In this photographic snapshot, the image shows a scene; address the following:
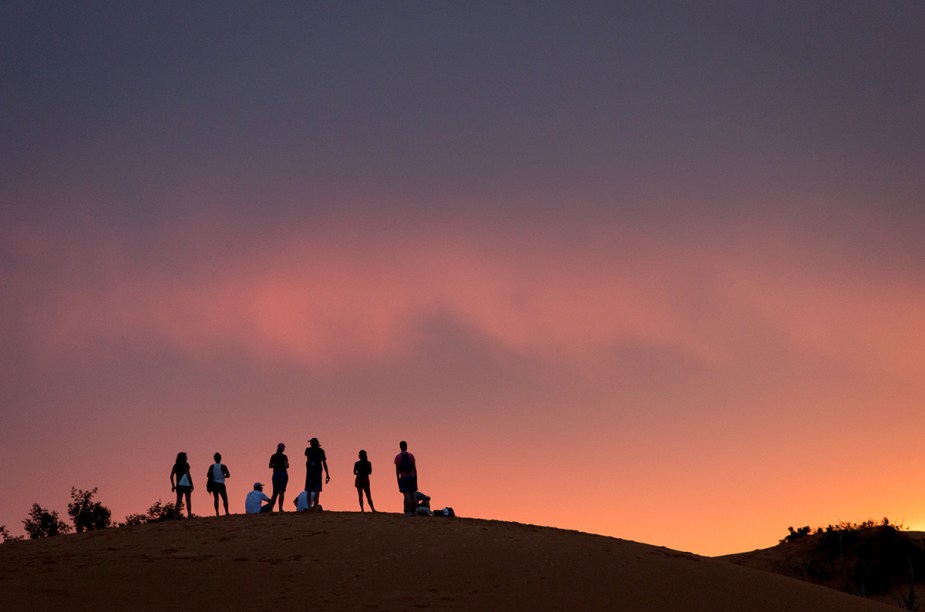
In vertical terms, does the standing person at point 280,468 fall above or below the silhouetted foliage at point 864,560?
above

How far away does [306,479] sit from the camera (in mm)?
24984

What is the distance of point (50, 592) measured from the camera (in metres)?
15.5

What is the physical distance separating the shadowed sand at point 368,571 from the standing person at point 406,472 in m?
1.30

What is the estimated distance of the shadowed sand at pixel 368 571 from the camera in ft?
50.9

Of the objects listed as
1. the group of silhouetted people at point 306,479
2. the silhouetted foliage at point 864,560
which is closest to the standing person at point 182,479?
the group of silhouetted people at point 306,479

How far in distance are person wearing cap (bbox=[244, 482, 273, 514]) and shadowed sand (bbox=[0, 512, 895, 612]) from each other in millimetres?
2825

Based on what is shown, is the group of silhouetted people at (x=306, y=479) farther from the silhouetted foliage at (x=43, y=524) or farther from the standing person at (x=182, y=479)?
the silhouetted foliage at (x=43, y=524)

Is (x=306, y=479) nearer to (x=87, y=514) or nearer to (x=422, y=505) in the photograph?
(x=422, y=505)

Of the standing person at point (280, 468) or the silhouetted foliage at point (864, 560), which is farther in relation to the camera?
the silhouetted foliage at point (864, 560)

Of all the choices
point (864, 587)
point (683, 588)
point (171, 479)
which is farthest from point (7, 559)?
point (864, 587)

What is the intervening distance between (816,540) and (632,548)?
33973 millimetres

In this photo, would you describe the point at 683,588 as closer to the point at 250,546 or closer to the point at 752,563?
the point at 250,546

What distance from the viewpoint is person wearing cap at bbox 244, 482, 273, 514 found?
26469mm

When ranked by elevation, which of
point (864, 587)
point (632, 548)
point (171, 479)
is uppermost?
point (171, 479)
